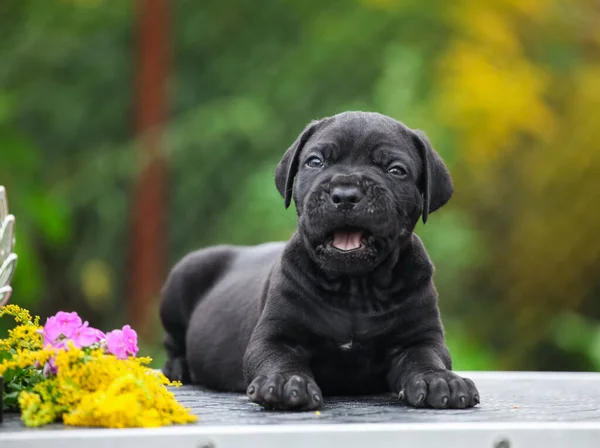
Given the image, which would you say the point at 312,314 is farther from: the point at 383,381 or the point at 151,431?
the point at 151,431

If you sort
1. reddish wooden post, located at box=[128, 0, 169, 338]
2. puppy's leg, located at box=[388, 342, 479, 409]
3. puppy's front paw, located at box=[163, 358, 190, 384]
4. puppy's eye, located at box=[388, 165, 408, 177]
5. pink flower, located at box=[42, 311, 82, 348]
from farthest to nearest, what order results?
reddish wooden post, located at box=[128, 0, 169, 338]
puppy's front paw, located at box=[163, 358, 190, 384]
puppy's eye, located at box=[388, 165, 408, 177]
puppy's leg, located at box=[388, 342, 479, 409]
pink flower, located at box=[42, 311, 82, 348]

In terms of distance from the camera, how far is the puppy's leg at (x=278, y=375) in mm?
4359

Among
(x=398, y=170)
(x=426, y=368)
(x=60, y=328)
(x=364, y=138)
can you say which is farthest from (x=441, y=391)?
(x=60, y=328)

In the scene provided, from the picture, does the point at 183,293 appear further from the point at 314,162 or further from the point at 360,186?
the point at 360,186

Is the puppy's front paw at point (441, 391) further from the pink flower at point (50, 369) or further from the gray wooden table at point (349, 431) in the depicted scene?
the pink flower at point (50, 369)

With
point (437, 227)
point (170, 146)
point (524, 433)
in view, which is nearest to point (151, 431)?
point (524, 433)

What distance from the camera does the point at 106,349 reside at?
14.1ft

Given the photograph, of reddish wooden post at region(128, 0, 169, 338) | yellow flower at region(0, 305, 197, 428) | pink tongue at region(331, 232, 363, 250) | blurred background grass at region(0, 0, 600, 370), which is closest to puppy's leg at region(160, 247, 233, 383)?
pink tongue at region(331, 232, 363, 250)

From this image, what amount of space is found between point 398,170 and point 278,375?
108 cm

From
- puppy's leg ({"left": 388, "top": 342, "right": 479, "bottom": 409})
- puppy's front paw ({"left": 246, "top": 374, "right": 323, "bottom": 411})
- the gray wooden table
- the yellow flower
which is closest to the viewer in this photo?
the gray wooden table

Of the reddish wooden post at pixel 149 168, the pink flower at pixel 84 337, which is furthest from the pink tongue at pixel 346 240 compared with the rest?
the reddish wooden post at pixel 149 168

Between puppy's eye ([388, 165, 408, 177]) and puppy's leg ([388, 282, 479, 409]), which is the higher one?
puppy's eye ([388, 165, 408, 177])

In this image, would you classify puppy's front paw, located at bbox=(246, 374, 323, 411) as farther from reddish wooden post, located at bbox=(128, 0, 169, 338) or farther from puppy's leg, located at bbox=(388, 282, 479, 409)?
reddish wooden post, located at bbox=(128, 0, 169, 338)

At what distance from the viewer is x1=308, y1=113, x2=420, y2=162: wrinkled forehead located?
191 inches
